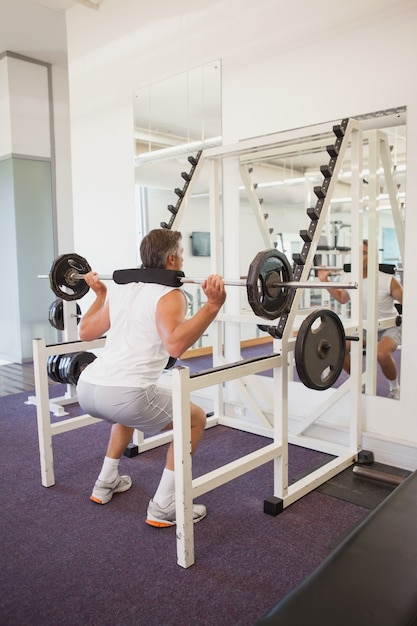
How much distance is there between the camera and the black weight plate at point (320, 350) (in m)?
2.04

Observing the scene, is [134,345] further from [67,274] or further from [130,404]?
[67,274]

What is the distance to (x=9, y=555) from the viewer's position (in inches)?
73.9

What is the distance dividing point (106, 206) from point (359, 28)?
7.68ft

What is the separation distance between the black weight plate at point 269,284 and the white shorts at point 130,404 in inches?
20.5

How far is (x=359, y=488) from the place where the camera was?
236cm

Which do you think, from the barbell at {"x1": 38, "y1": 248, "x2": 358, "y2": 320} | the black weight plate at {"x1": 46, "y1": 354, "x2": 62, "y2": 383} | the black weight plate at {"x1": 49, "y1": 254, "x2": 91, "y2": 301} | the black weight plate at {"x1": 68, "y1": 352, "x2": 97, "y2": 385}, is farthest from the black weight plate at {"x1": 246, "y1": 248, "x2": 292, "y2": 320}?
the black weight plate at {"x1": 46, "y1": 354, "x2": 62, "y2": 383}

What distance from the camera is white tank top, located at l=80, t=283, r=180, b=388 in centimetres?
197

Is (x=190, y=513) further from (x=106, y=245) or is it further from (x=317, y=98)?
(x=106, y=245)

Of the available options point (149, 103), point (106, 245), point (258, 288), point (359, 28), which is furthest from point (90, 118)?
point (258, 288)

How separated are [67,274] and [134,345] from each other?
3.70 ft

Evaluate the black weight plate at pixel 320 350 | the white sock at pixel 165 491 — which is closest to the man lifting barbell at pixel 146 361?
the white sock at pixel 165 491

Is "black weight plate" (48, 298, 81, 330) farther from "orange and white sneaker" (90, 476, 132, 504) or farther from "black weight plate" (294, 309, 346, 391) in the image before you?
"black weight plate" (294, 309, 346, 391)

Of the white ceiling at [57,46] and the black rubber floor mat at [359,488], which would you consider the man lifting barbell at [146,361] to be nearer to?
A: the black rubber floor mat at [359,488]

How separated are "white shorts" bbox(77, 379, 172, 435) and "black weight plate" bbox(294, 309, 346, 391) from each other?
565 millimetres
